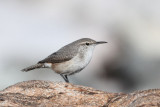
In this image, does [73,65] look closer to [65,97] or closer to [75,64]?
[75,64]

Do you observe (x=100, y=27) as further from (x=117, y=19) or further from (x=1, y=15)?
(x=1, y=15)

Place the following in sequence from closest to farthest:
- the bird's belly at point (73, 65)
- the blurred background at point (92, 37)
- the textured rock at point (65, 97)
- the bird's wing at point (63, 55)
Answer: the textured rock at point (65, 97)
the bird's belly at point (73, 65)
the bird's wing at point (63, 55)
the blurred background at point (92, 37)

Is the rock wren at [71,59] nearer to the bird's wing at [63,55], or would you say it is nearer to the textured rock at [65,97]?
the bird's wing at [63,55]

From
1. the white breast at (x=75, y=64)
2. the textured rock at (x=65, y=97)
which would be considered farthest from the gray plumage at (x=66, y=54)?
the textured rock at (x=65, y=97)

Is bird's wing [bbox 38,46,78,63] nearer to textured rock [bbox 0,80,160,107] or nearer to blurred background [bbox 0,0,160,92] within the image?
textured rock [bbox 0,80,160,107]

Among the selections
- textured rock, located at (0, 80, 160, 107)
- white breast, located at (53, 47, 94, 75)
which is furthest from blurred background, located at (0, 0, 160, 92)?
textured rock, located at (0, 80, 160, 107)

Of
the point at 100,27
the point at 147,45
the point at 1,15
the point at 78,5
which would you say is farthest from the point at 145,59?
the point at 1,15

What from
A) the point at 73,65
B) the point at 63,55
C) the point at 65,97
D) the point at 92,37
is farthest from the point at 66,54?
the point at 92,37
